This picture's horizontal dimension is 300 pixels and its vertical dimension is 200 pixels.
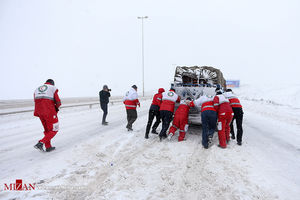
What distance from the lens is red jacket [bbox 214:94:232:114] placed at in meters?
4.54

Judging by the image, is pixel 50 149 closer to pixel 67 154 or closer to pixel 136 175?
pixel 67 154

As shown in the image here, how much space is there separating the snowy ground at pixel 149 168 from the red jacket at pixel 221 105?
107 centimetres

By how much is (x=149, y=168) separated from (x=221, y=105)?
2812 millimetres

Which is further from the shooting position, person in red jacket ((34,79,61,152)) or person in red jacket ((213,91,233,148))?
person in red jacket ((213,91,233,148))

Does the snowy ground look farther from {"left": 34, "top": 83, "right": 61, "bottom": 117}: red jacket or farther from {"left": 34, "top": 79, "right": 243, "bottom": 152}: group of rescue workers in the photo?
{"left": 34, "top": 83, "right": 61, "bottom": 117}: red jacket

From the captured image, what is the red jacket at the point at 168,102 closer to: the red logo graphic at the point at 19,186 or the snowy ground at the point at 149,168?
the snowy ground at the point at 149,168

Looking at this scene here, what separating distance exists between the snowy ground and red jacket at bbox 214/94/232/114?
1.07 m

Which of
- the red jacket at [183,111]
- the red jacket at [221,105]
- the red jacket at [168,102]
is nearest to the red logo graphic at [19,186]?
the red jacket at [168,102]

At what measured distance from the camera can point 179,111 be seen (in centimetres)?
516

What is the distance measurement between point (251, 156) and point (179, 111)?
2.25 metres

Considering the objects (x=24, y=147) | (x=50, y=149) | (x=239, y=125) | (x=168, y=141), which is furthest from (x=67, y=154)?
(x=239, y=125)

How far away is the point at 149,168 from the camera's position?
127 inches

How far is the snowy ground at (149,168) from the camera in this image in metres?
2.51

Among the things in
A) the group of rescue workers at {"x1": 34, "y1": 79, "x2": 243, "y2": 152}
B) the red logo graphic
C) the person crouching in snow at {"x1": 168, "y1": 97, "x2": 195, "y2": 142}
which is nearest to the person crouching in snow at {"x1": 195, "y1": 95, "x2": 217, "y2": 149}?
the group of rescue workers at {"x1": 34, "y1": 79, "x2": 243, "y2": 152}
